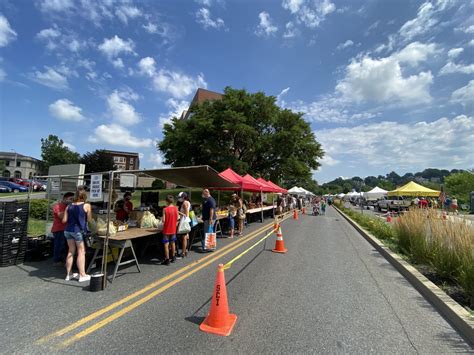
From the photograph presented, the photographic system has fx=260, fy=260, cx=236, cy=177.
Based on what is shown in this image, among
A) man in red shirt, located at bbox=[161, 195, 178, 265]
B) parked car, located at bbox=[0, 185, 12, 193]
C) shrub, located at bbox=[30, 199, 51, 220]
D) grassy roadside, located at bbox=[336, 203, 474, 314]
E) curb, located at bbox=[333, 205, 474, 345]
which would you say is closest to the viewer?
curb, located at bbox=[333, 205, 474, 345]

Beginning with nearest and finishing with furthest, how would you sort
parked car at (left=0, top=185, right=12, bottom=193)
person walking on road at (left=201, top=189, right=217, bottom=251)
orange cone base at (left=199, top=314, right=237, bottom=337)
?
orange cone base at (left=199, top=314, right=237, bottom=337) → person walking on road at (left=201, top=189, right=217, bottom=251) → parked car at (left=0, top=185, right=12, bottom=193)

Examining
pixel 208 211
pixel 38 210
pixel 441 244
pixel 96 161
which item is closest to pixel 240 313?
pixel 208 211

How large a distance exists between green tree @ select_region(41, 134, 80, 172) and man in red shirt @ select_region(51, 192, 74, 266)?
63.7 m

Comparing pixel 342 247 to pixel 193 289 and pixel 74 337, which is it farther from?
pixel 74 337

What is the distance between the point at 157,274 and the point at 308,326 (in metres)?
3.38

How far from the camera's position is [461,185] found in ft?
151

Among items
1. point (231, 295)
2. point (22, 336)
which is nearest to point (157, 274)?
point (231, 295)

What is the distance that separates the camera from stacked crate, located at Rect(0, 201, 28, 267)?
584 centimetres

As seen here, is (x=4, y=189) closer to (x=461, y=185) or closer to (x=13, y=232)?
(x=13, y=232)

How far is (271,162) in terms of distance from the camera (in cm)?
3472

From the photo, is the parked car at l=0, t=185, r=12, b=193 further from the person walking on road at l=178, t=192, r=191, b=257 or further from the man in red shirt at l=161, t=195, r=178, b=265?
the man in red shirt at l=161, t=195, r=178, b=265

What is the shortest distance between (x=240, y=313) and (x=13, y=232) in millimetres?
5717

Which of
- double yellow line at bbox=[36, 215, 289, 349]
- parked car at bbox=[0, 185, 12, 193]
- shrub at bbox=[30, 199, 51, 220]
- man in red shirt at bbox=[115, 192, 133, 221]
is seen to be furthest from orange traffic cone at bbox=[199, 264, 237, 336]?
parked car at bbox=[0, 185, 12, 193]

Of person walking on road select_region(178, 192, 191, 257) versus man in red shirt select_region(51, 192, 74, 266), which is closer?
man in red shirt select_region(51, 192, 74, 266)
